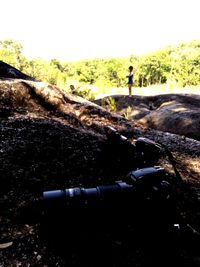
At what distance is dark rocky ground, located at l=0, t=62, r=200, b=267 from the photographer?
6.53ft

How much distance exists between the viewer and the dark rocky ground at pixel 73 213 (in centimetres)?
199

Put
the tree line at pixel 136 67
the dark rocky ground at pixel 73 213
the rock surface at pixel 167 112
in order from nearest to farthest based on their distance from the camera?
→ the dark rocky ground at pixel 73 213 → the rock surface at pixel 167 112 → the tree line at pixel 136 67

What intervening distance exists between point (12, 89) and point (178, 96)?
656 cm

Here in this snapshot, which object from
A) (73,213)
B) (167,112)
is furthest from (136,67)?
(73,213)

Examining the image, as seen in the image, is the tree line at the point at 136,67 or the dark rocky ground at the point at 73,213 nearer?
the dark rocky ground at the point at 73,213

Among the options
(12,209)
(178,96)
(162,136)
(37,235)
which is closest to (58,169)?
(12,209)

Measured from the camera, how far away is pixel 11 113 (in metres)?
3.99

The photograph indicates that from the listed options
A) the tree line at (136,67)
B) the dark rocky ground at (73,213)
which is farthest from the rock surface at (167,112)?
the tree line at (136,67)

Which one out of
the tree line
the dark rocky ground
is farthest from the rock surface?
the tree line

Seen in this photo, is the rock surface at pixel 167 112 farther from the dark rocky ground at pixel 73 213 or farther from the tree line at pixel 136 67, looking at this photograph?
the tree line at pixel 136 67

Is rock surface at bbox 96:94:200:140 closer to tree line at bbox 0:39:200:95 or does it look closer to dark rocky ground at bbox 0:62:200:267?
dark rocky ground at bbox 0:62:200:267

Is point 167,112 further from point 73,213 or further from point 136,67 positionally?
point 136,67

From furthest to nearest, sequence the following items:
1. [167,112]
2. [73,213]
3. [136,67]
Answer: [136,67]
[167,112]
[73,213]

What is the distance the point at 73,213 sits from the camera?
1833 mm
